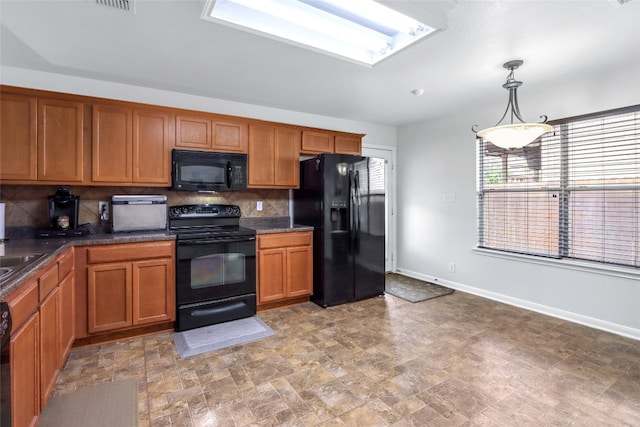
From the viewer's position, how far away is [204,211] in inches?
139

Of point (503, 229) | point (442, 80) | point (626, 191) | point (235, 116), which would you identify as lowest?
point (503, 229)

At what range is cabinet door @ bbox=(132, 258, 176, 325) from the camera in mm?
2750

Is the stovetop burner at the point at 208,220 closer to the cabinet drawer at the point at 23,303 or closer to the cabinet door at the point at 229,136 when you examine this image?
the cabinet door at the point at 229,136

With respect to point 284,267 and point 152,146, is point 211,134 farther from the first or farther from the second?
point 284,267

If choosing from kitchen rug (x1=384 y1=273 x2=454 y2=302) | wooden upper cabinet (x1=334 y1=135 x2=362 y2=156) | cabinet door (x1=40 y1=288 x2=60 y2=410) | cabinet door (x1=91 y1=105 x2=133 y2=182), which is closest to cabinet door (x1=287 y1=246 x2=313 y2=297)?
kitchen rug (x1=384 y1=273 x2=454 y2=302)

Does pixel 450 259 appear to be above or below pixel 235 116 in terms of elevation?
below

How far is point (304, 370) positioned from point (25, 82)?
11.5 feet

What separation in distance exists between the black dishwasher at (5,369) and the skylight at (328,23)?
6.03 ft

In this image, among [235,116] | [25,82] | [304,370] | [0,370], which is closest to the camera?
[0,370]

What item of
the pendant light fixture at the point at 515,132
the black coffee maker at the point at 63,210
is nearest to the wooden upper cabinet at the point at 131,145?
the black coffee maker at the point at 63,210

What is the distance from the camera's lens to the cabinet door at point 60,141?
2.66 metres

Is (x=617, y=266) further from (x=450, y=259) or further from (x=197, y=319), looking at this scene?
(x=197, y=319)

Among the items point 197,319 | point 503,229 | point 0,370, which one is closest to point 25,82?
point 197,319

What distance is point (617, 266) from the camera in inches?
114
